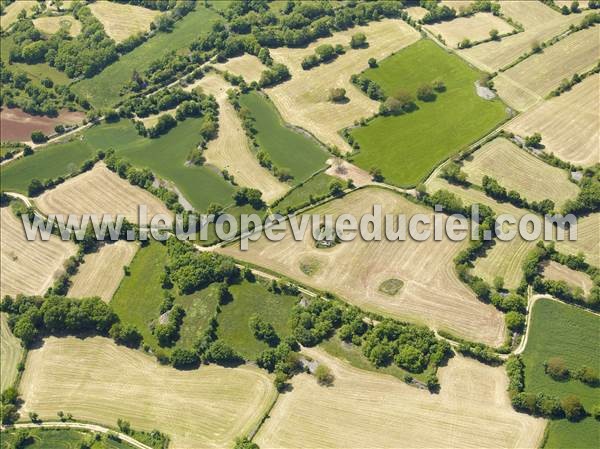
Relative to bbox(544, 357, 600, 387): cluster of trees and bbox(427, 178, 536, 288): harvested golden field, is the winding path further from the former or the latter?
bbox(544, 357, 600, 387): cluster of trees

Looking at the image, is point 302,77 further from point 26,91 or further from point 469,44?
point 26,91

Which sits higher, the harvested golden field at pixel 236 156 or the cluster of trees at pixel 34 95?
the cluster of trees at pixel 34 95

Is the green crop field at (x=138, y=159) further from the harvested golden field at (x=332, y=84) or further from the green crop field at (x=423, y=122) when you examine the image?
the green crop field at (x=423, y=122)

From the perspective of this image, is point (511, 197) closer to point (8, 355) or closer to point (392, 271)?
point (392, 271)

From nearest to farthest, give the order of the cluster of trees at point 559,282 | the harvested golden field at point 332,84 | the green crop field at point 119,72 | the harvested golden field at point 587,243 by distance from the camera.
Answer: the cluster of trees at point 559,282 < the harvested golden field at point 587,243 < the harvested golden field at point 332,84 < the green crop field at point 119,72

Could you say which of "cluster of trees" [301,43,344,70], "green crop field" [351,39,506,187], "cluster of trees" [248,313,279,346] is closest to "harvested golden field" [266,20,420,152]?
"cluster of trees" [301,43,344,70]

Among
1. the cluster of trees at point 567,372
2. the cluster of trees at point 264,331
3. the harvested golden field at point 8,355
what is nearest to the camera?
the cluster of trees at point 567,372

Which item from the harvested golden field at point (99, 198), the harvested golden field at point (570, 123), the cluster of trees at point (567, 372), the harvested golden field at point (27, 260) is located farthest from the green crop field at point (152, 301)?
the harvested golden field at point (570, 123)
